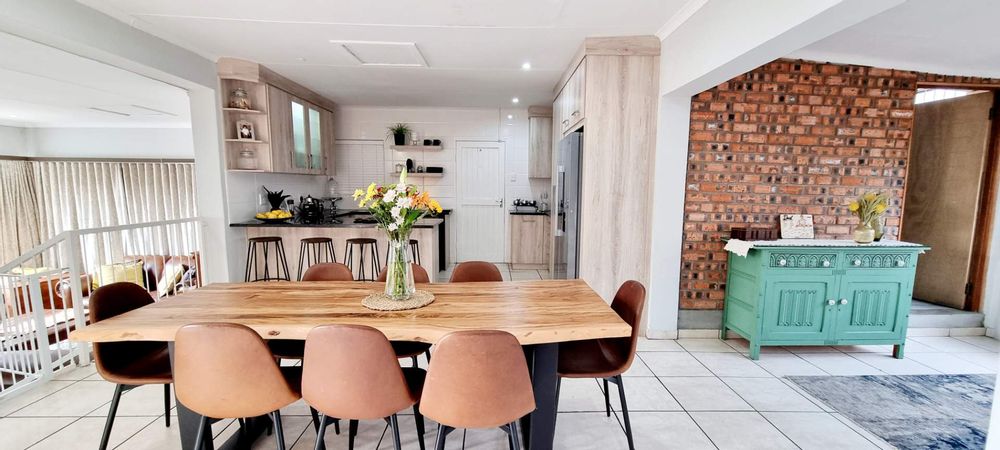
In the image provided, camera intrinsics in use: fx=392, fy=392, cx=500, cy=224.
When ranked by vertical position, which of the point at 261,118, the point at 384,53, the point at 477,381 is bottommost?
the point at 477,381

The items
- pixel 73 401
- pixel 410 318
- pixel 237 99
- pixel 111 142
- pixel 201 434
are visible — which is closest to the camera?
pixel 201 434

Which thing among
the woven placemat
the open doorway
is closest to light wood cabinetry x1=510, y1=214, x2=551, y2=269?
the woven placemat

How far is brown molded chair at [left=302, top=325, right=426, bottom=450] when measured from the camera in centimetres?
142

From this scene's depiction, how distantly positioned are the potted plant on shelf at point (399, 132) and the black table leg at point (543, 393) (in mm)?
4976

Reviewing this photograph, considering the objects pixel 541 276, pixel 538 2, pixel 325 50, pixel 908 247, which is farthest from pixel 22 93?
pixel 908 247

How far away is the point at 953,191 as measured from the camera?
383 centimetres

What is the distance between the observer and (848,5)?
1.58 m

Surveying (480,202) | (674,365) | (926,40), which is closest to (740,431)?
(674,365)

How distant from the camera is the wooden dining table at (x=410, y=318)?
164 centimetres

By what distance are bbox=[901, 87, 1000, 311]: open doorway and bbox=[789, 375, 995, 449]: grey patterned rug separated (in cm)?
144

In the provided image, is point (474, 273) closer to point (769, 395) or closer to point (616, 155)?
point (616, 155)

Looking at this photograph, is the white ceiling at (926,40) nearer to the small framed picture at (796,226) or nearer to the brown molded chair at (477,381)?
the small framed picture at (796,226)

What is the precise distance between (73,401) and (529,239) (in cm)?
490

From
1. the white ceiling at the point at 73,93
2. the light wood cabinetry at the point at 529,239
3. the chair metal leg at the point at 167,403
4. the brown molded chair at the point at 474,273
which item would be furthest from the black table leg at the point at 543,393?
the light wood cabinetry at the point at 529,239
